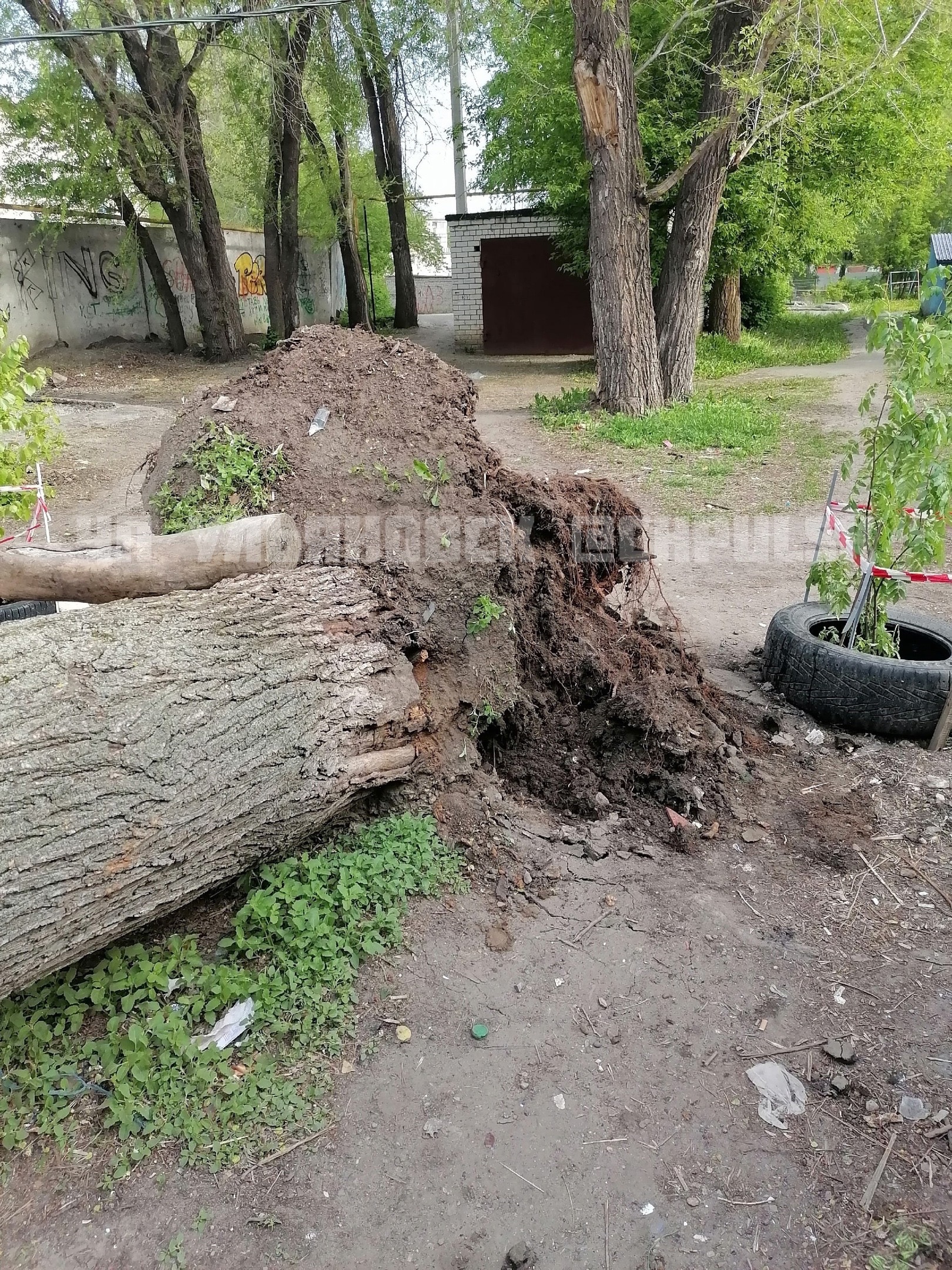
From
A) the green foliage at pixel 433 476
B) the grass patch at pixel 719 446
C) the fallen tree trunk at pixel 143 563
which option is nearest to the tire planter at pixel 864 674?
Answer: the green foliage at pixel 433 476

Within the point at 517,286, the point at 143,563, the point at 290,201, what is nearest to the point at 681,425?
the point at 143,563

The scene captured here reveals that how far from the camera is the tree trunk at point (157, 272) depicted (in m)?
16.4

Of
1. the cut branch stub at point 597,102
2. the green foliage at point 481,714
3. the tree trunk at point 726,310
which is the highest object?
the cut branch stub at point 597,102

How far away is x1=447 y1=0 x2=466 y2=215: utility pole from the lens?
49.6ft

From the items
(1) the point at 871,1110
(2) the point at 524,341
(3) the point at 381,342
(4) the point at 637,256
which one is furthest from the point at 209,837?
(2) the point at 524,341

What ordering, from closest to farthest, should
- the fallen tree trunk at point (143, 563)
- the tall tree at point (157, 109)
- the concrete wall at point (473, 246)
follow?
1. the fallen tree trunk at point (143, 563)
2. the tall tree at point (157, 109)
3. the concrete wall at point (473, 246)

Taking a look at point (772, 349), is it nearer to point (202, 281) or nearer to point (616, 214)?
point (616, 214)

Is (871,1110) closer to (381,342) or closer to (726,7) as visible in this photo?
(381,342)

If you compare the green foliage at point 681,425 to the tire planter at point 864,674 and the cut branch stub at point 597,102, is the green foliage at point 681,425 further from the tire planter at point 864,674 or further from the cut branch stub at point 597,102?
the tire planter at point 864,674

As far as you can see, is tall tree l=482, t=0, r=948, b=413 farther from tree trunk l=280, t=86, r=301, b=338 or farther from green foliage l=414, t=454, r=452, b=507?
green foliage l=414, t=454, r=452, b=507

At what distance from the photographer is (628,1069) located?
2516 mm

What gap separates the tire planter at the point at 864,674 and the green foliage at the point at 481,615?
174 centimetres

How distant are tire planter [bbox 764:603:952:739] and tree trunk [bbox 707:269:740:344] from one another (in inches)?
609

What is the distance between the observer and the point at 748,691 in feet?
15.1
